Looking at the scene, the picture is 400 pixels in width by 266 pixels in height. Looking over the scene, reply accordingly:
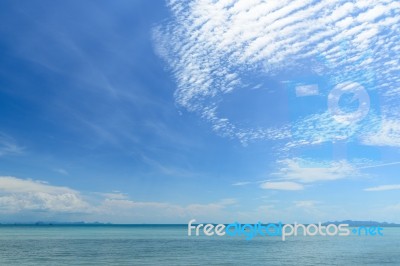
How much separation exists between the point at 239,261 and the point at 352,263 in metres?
13.3

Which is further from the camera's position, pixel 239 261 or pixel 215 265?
pixel 239 261

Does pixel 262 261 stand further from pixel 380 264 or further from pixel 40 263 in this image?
pixel 40 263

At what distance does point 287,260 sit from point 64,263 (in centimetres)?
2675

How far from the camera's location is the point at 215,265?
43000 millimetres

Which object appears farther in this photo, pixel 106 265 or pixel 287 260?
pixel 287 260

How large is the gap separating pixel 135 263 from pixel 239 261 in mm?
12414

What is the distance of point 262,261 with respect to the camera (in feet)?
156

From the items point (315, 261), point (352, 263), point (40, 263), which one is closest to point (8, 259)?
point (40, 263)

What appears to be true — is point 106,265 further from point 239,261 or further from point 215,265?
point 239,261

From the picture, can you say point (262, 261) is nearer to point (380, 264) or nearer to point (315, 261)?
point (315, 261)

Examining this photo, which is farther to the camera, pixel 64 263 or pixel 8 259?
pixel 8 259

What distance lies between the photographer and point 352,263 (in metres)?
46.0

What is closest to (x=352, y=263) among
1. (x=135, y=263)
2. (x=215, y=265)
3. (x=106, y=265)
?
(x=215, y=265)

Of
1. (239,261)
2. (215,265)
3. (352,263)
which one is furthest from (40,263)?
(352,263)
